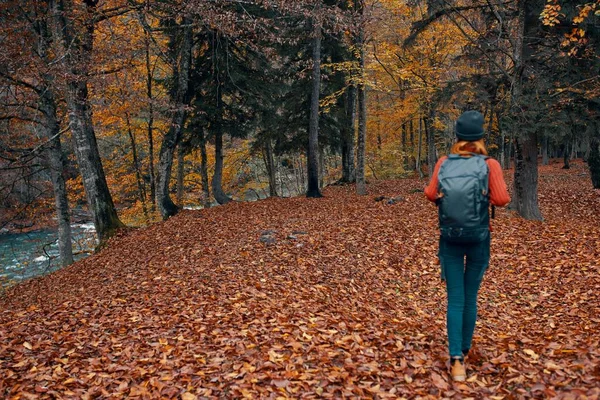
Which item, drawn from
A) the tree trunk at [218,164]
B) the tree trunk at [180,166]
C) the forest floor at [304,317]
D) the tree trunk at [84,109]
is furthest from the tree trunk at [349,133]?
the tree trunk at [84,109]

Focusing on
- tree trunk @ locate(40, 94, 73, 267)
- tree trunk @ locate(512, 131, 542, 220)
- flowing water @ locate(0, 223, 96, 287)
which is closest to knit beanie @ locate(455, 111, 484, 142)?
tree trunk @ locate(512, 131, 542, 220)

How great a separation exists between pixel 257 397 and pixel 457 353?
1.86 m

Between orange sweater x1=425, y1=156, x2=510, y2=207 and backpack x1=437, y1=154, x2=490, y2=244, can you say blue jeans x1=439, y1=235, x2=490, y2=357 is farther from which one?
orange sweater x1=425, y1=156, x2=510, y2=207

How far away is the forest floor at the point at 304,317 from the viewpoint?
3.57m

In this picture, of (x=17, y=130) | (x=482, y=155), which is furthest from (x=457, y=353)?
(x=17, y=130)

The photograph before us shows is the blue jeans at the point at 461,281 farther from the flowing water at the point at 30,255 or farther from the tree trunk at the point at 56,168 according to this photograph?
the flowing water at the point at 30,255

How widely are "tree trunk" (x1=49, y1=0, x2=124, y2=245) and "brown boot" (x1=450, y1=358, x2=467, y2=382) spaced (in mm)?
8227

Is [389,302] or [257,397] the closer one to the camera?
[257,397]

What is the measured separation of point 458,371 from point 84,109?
1094cm

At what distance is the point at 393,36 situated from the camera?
64.6ft

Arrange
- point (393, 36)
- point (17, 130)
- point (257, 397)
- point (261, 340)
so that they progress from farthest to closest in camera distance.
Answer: point (393, 36), point (17, 130), point (261, 340), point (257, 397)

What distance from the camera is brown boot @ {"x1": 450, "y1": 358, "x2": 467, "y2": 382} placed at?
139 inches

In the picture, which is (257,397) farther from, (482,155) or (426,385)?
(482,155)

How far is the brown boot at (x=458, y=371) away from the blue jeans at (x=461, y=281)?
2.4 inches
